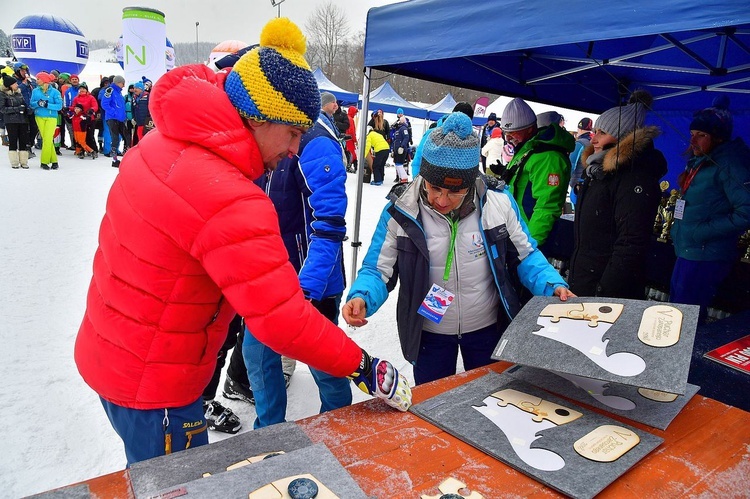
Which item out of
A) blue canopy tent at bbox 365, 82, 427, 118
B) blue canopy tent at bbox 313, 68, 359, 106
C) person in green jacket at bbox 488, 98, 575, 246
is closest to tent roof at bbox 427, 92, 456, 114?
blue canopy tent at bbox 365, 82, 427, 118

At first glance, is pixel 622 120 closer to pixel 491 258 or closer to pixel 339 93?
pixel 491 258

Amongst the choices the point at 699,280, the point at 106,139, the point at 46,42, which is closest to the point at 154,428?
the point at 699,280

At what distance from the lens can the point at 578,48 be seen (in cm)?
391

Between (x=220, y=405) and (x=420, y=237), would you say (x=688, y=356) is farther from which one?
(x=220, y=405)

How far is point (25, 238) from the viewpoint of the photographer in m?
5.54

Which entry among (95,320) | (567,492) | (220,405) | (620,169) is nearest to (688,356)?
(567,492)

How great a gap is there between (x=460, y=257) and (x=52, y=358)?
2793mm

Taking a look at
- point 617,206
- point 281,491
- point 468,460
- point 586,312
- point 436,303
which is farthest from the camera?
point 617,206

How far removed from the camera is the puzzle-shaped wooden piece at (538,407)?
50.4 inches

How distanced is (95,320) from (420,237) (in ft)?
3.63

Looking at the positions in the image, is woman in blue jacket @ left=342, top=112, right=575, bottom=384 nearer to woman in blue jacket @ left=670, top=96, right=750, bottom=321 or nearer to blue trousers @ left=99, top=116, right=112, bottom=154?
woman in blue jacket @ left=670, top=96, right=750, bottom=321

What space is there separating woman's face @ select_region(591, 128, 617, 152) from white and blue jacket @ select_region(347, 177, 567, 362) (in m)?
1.37

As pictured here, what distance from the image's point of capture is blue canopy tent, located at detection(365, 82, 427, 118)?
1917cm

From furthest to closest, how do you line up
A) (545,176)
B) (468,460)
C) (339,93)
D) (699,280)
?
(339,93), (545,176), (699,280), (468,460)
